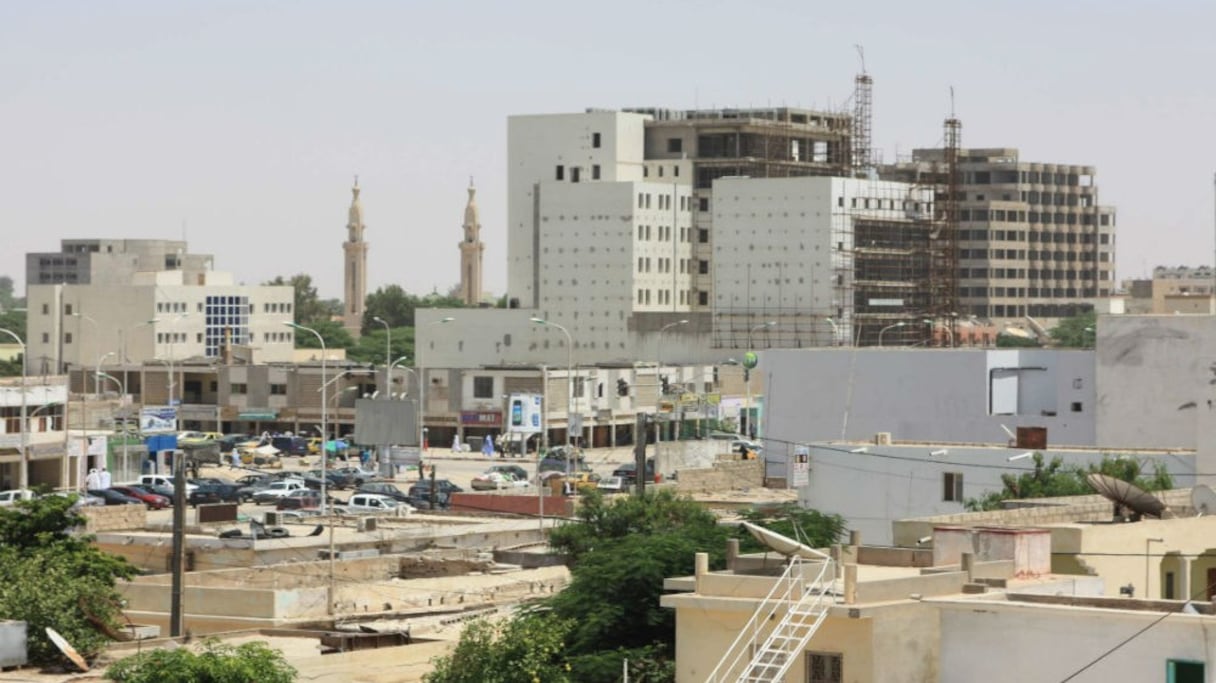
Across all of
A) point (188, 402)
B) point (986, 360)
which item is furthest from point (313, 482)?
point (188, 402)

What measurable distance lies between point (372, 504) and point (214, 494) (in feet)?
22.3

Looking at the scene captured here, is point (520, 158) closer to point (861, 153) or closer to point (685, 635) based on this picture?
point (861, 153)

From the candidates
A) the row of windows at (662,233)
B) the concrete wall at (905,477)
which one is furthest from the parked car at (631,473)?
the row of windows at (662,233)

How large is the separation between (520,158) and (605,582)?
125629mm

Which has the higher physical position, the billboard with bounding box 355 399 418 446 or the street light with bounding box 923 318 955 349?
the street light with bounding box 923 318 955 349

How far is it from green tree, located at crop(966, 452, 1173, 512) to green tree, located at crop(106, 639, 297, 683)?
1869 centimetres

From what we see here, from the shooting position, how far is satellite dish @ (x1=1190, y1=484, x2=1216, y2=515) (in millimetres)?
35906

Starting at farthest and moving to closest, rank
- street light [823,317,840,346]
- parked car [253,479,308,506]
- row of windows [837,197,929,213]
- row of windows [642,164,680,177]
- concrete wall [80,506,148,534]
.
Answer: row of windows [642,164,680,177], row of windows [837,197,929,213], street light [823,317,840,346], parked car [253,479,308,506], concrete wall [80,506,148,534]

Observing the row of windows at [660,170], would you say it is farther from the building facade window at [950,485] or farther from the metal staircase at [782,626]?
the metal staircase at [782,626]

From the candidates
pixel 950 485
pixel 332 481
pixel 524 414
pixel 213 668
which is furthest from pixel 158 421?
pixel 213 668

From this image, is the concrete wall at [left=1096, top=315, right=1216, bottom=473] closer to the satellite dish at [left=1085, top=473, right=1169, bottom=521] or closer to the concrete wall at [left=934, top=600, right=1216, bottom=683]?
the satellite dish at [left=1085, top=473, right=1169, bottom=521]

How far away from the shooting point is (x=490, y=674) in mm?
31969

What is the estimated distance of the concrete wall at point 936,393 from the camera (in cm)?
7994

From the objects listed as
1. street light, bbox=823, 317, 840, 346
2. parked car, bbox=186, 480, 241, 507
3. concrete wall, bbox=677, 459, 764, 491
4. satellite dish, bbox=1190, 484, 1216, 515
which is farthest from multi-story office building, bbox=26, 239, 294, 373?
satellite dish, bbox=1190, 484, 1216, 515
